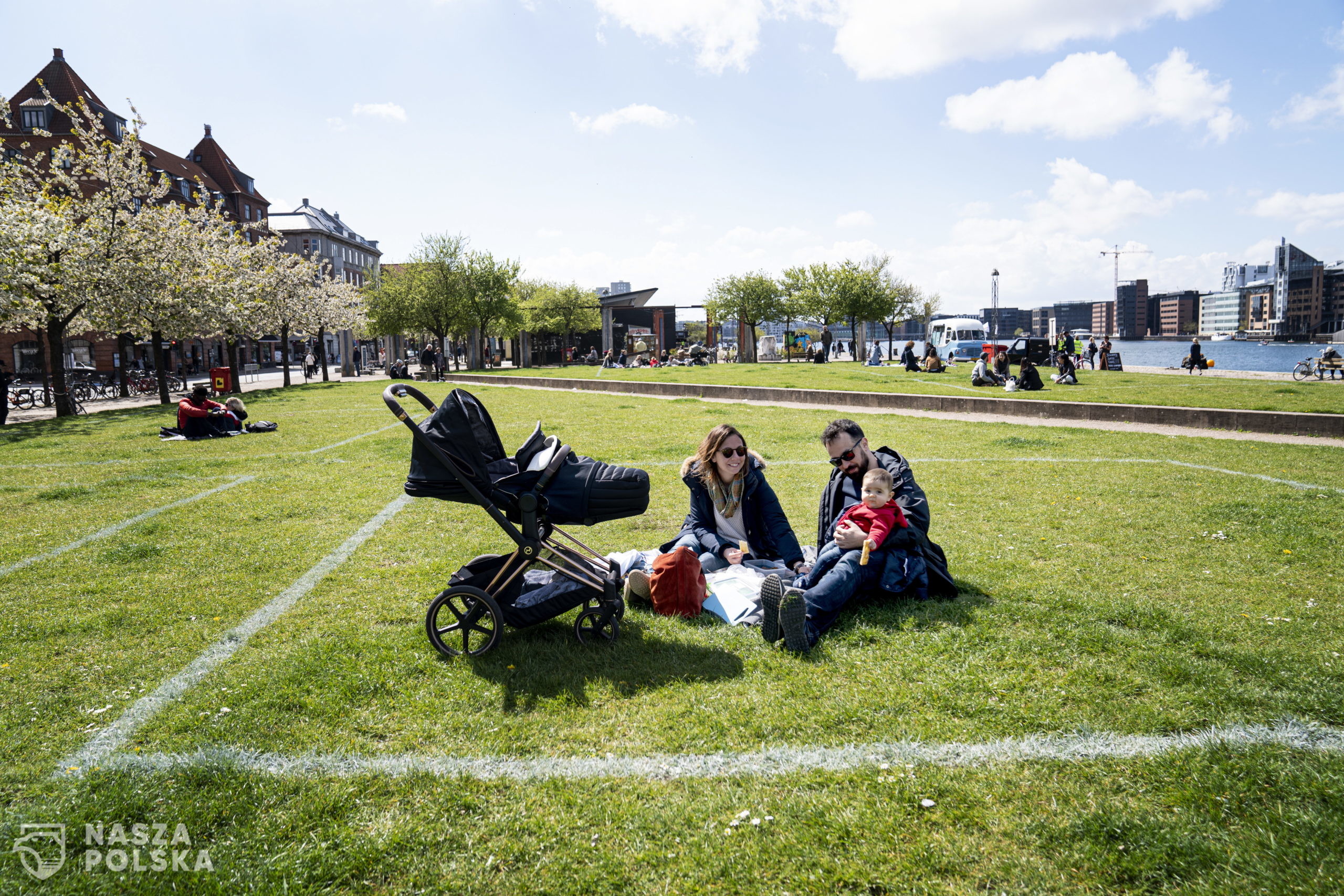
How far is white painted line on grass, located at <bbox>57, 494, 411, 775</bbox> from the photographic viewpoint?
131 inches

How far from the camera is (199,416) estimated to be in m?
14.8

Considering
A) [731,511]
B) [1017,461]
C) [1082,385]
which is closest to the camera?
[731,511]

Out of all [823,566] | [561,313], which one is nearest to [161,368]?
[823,566]

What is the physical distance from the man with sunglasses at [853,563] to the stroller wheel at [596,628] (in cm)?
89

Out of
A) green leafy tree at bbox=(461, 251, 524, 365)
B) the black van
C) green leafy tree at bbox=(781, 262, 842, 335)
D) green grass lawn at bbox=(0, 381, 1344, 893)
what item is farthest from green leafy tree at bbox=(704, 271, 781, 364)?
green grass lawn at bbox=(0, 381, 1344, 893)

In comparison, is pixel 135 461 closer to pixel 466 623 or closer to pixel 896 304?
pixel 466 623

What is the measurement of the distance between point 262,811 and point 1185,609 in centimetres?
528

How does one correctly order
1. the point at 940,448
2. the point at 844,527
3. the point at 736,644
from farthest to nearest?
the point at 940,448
the point at 844,527
the point at 736,644

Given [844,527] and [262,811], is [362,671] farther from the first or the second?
[844,527]

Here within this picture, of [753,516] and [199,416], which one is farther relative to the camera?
[199,416]

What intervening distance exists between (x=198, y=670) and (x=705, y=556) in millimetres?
3162

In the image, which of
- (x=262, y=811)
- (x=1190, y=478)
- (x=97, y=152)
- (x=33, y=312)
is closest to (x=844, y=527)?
(x=262, y=811)

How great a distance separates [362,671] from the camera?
4082 millimetres

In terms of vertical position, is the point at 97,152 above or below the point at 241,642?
above
